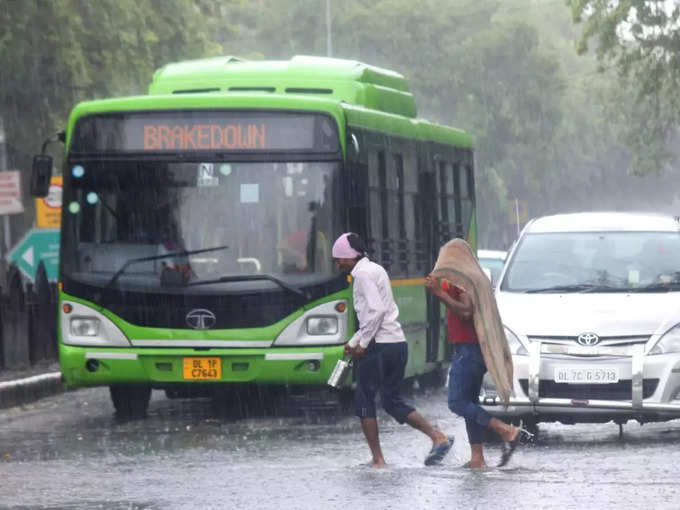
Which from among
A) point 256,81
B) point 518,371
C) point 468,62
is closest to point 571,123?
point 468,62

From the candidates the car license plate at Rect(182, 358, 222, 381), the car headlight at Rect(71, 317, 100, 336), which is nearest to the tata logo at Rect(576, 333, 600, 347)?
the car license plate at Rect(182, 358, 222, 381)

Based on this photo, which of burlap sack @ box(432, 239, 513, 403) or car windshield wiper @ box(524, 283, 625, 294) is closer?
burlap sack @ box(432, 239, 513, 403)

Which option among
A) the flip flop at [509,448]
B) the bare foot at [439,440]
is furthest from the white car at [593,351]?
the bare foot at [439,440]

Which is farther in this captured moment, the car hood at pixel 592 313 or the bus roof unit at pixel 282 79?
the bus roof unit at pixel 282 79

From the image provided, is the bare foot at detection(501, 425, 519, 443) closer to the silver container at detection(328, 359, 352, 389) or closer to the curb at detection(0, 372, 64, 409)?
the silver container at detection(328, 359, 352, 389)

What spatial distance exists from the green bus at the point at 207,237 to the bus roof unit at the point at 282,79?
1759mm

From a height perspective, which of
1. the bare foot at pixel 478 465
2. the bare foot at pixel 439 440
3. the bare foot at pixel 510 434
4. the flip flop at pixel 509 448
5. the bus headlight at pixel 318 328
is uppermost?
the bus headlight at pixel 318 328

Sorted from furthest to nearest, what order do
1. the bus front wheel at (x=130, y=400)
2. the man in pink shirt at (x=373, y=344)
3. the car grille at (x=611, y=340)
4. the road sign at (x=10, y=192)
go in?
1. the road sign at (x=10, y=192)
2. the bus front wheel at (x=130, y=400)
3. the car grille at (x=611, y=340)
4. the man in pink shirt at (x=373, y=344)

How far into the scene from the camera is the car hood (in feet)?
47.1

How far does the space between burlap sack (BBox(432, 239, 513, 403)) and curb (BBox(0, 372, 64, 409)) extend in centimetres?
769

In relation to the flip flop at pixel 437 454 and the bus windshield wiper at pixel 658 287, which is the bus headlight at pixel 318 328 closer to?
the bus windshield wiper at pixel 658 287

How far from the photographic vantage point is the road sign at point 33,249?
25078mm

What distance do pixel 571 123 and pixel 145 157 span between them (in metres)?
59.3

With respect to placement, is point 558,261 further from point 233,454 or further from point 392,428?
point 233,454
